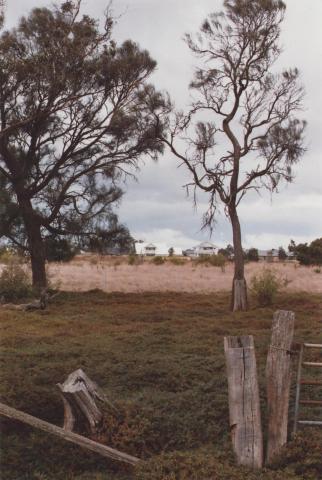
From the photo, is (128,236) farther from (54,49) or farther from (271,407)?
(271,407)

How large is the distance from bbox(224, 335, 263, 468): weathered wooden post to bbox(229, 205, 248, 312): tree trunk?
40.2 feet

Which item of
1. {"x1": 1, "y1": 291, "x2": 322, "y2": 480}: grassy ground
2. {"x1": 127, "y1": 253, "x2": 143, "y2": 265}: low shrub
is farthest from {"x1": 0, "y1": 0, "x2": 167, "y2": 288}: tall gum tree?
{"x1": 127, "y1": 253, "x2": 143, "y2": 265}: low shrub

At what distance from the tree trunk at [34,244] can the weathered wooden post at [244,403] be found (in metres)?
17.1

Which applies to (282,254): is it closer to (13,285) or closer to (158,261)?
(158,261)

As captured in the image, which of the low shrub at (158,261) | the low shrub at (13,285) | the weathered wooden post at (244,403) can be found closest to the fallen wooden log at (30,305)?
the low shrub at (13,285)

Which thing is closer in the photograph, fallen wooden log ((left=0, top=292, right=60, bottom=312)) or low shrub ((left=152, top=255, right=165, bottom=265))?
fallen wooden log ((left=0, top=292, right=60, bottom=312))

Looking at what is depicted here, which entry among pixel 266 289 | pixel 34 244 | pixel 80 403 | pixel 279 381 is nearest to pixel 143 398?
pixel 80 403

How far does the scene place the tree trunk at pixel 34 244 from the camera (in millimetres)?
22798

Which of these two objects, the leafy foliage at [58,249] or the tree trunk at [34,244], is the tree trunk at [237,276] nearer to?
the leafy foliage at [58,249]

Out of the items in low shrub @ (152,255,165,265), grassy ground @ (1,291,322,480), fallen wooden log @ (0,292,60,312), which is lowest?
grassy ground @ (1,291,322,480)

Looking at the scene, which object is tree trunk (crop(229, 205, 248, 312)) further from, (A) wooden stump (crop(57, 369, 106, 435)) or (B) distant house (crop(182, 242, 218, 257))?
(B) distant house (crop(182, 242, 218, 257))

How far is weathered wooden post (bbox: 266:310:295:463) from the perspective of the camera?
6273 millimetres

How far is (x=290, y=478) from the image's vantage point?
5.70 m

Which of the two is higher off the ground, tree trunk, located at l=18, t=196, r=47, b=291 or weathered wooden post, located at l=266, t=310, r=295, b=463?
tree trunk, located at l=18, t=196, r=47, b=291
